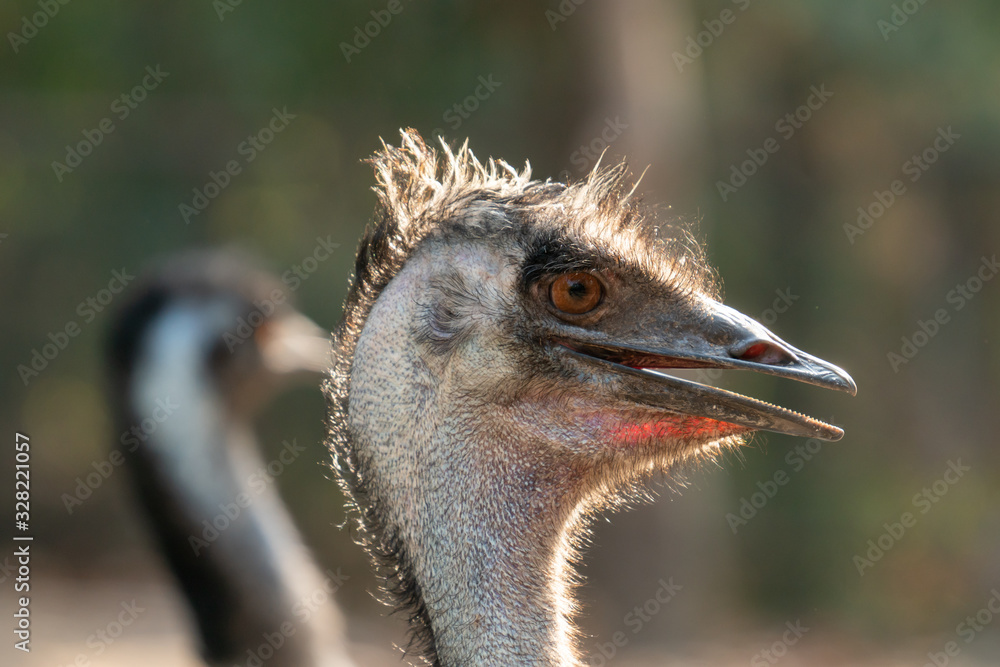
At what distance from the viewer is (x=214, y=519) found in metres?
5.12

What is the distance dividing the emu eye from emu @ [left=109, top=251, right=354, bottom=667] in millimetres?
2990

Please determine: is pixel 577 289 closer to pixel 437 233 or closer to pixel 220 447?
pixel 437 233

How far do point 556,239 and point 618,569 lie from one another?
420 centimetres

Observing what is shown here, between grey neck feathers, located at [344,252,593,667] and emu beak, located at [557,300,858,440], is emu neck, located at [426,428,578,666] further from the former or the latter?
emu beak, located at [557,300,858,440]

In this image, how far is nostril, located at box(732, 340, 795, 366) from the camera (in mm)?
1994

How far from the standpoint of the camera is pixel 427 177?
2.48 m

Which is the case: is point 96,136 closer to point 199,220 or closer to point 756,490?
point 199,220

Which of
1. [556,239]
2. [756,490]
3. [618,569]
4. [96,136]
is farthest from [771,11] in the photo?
[556,239]

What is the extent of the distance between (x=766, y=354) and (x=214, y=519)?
12.3 ft

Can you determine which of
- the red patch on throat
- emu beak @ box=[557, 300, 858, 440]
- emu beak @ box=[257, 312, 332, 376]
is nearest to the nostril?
emu beak @ box=[557, 300, 858, 440]

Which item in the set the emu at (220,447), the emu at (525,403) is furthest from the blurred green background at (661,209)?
the emu at (525,403)

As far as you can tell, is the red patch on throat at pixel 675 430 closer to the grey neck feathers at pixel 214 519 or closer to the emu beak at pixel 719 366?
the emu beak at pixel 719 366

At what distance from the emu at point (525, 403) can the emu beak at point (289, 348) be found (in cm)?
370

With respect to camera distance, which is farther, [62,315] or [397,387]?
[62,315]
